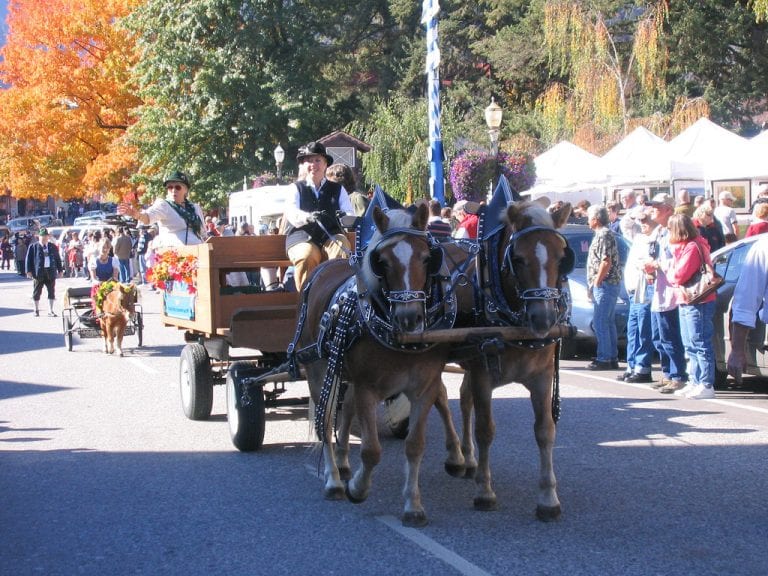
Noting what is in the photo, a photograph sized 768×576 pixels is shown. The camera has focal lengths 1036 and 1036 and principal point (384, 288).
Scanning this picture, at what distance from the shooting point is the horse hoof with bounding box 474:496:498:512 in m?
6.49

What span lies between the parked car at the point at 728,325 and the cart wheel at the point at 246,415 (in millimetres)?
4964

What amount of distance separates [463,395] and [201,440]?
114 inches

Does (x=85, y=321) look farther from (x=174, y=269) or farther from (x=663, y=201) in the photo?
(x=663, y=201)

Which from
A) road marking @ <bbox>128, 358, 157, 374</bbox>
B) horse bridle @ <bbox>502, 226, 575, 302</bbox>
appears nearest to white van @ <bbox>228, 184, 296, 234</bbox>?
road marking @ <bbox>128, 358, 157, 374</bbox>

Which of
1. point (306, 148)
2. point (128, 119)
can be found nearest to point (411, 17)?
point (128, 119)

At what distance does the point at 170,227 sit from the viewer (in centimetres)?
1079

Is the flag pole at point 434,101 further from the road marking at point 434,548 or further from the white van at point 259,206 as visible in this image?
the road marking at point 434,548

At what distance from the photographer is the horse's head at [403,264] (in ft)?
19.3

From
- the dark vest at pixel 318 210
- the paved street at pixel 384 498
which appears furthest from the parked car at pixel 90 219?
the dark vest at pixel 318 210

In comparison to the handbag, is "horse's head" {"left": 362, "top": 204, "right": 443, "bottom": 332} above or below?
above

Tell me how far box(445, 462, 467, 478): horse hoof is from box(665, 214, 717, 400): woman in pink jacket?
170 inches

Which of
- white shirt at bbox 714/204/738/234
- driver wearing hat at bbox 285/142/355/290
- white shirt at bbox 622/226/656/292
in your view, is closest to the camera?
driver wearing hat at bbox 285/142/355/290

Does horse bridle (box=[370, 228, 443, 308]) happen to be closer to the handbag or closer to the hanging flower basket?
the handbag

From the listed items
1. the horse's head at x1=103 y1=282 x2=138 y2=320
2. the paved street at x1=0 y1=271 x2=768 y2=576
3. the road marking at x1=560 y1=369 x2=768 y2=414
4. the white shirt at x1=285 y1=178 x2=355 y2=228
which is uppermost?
the white shirt at x1=285 y1=178 x2=355 y2=228
